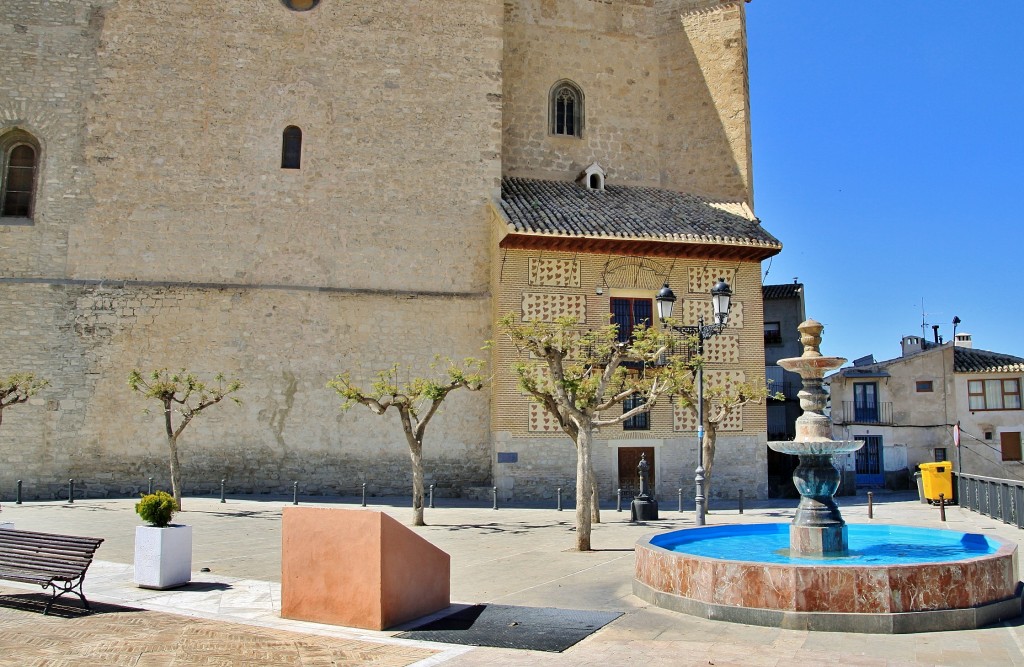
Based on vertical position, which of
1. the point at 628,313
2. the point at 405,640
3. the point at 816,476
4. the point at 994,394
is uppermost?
the point at 628,313

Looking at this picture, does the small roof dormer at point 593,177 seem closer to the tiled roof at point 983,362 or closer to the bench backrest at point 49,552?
the tiled roof at point 983,362

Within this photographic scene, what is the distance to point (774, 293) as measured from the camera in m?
30.5

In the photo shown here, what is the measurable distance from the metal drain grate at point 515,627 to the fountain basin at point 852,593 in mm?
860

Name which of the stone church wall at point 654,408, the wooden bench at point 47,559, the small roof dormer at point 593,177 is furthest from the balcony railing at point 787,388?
the wooden bench at point 47,559

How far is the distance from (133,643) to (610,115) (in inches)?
784

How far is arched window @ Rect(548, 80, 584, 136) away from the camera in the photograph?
23.0 meters

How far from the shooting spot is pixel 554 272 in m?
19.4

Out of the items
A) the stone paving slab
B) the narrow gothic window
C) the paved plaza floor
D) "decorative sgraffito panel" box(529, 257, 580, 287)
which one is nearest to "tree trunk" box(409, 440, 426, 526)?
the paved plaza floor

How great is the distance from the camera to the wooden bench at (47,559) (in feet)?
24.0

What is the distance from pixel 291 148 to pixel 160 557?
44.4ft

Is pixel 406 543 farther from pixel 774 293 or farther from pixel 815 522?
pixel 774 293

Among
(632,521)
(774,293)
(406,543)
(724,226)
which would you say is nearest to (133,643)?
(406,543)

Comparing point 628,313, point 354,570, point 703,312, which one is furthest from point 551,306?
point 354,570

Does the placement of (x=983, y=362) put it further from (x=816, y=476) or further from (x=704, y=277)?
(x=816, y=476)
